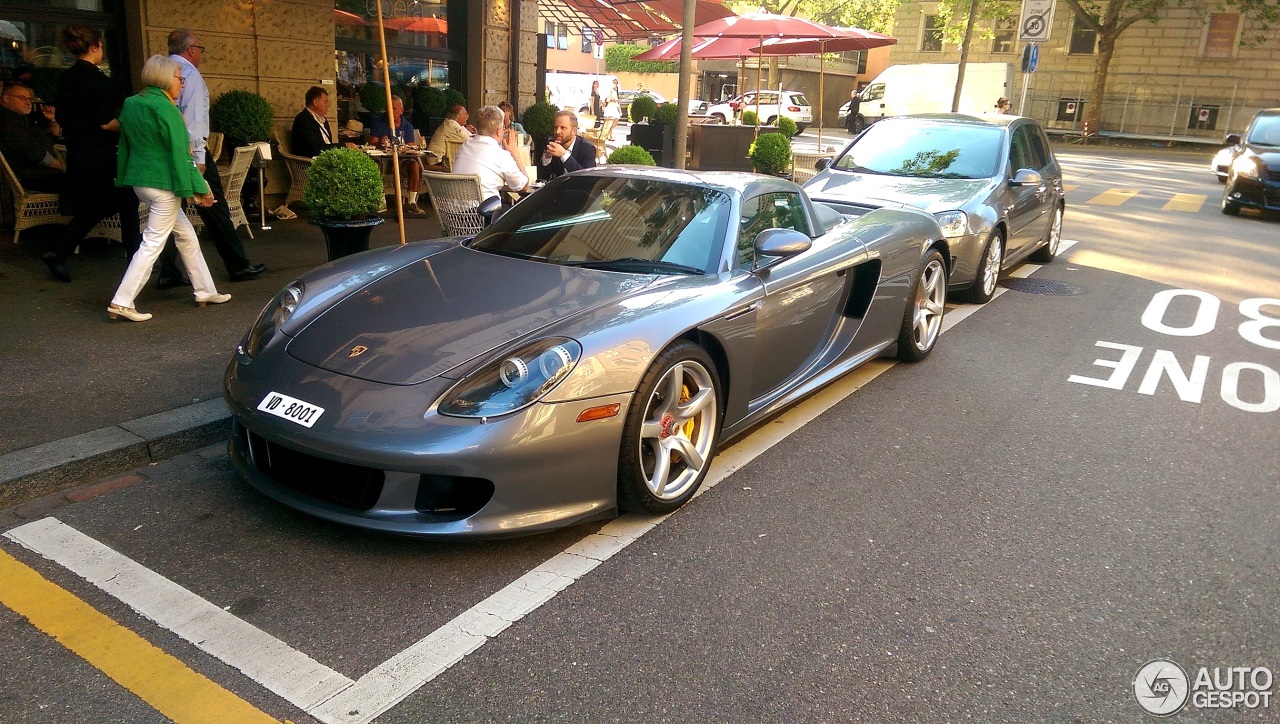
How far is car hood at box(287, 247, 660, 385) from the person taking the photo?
3.50 meters

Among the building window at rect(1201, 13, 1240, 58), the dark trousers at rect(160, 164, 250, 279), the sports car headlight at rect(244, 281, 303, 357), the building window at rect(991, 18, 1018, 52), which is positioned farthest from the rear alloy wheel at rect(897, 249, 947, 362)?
the building window at rect(991, 18, 1018, 52)

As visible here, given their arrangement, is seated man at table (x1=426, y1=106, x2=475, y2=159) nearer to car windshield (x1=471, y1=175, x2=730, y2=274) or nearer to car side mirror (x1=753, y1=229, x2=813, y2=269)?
car windshield (x1=471, y1=175, x2=730, y2=274)

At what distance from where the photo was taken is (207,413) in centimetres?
457

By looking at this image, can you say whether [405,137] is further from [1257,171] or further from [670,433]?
[1257,171]

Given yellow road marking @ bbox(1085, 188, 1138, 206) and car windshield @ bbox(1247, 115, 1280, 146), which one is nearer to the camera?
car windshield @ bbox(1247, 115, 1280, 146)

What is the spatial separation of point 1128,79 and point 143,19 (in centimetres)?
3888

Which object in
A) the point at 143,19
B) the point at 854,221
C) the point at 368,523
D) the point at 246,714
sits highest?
the point at 143,19

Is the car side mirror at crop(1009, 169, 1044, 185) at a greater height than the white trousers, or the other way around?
the car side mirror at crop(1009, 169, 1044, 185)

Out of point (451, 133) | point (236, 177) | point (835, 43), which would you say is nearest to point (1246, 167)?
point (835, 43)

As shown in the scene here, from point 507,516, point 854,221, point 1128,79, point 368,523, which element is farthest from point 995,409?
point 1128,79

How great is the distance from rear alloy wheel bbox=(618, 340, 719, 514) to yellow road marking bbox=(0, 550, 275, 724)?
5.12 ft

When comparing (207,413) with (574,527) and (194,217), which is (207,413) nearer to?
(574,527)

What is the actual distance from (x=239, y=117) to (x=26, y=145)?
2318 millimetres

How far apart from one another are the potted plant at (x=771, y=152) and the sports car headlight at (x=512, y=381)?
9.45 meters
